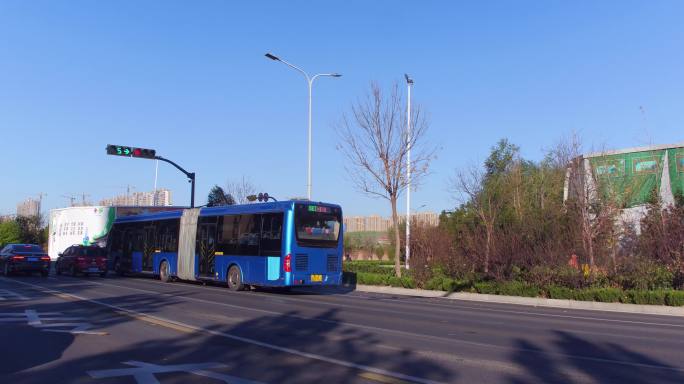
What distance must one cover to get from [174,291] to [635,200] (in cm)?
2630

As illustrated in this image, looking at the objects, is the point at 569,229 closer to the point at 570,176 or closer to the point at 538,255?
the point at 538,255

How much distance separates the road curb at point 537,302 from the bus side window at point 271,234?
21.6 feet

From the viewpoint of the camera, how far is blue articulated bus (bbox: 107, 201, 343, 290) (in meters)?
21.3

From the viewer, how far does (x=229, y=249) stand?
930 inches

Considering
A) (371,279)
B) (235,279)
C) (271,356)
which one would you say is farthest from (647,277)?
(271,356)

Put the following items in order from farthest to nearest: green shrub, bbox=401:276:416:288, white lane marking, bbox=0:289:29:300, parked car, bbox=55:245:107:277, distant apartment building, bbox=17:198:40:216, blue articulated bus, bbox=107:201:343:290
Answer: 1. distant apartment building, bbox=17:198:40:216
2. parked car, bbox=55:245:107:277
3. green shrub, bbox=401:276:416:288
4. blue articulated bus, bbox=107:201:343:290
5. white lane marking, bbox=0:289:29:300

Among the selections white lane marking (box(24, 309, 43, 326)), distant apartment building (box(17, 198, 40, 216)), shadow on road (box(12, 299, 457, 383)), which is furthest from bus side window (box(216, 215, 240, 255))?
distant apartment building (box(17, 198, 40, 216))

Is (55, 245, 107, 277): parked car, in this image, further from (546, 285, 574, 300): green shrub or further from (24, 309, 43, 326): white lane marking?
(546, 285, 574, 300): green shrub

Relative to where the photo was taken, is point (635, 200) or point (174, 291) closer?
point (174, 291)

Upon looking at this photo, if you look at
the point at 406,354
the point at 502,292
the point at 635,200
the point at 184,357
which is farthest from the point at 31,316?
the point at 635,200

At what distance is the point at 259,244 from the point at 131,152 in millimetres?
13731

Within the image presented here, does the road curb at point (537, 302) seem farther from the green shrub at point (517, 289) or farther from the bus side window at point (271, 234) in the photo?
the bus side window at point (271, 234)

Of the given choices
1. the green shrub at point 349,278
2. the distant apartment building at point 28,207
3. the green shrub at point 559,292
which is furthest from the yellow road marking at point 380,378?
the distant apartment building at point 28,207

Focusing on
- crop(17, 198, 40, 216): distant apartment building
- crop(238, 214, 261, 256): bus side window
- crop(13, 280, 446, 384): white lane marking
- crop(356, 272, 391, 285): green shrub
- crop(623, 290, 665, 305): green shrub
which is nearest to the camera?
crop(13, 280, 446, 384): white lane marking
